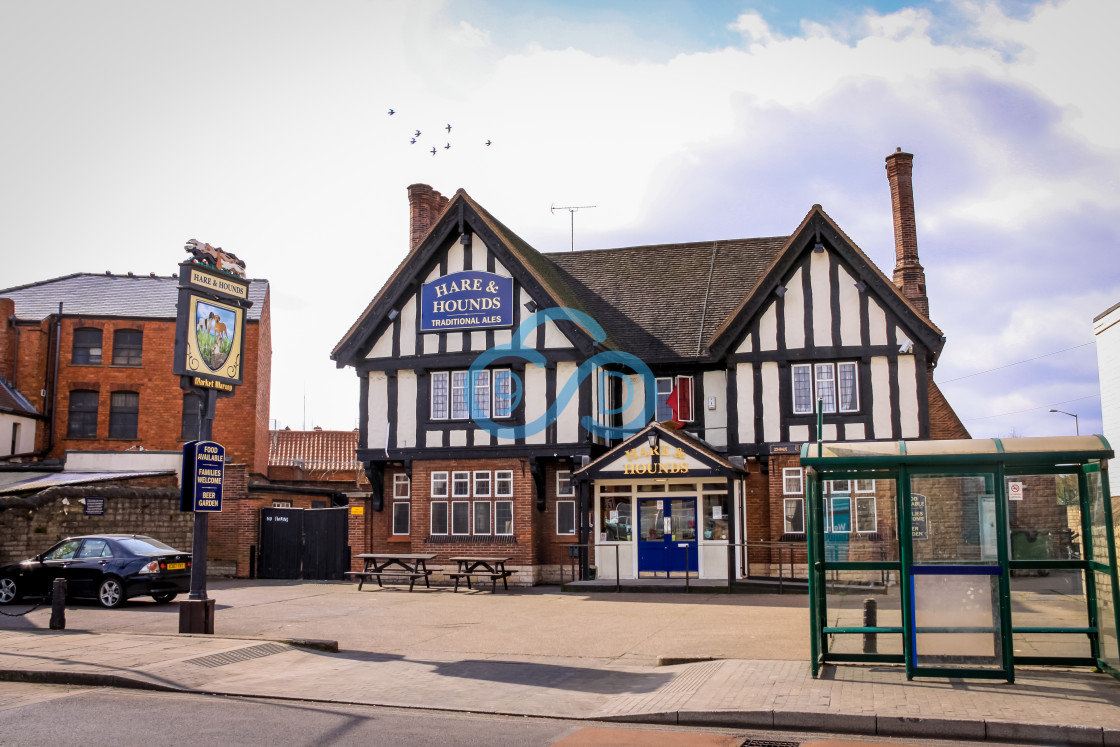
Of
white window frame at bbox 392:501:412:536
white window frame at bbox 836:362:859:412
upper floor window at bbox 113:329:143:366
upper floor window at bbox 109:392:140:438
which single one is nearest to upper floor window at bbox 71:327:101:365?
upper floor window at bbox 113:329:143:366

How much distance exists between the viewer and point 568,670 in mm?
12273

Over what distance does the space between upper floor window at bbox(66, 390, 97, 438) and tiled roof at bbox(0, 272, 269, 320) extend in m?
3.18

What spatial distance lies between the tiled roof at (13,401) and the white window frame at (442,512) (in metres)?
17.3

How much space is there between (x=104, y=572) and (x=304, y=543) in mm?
9050

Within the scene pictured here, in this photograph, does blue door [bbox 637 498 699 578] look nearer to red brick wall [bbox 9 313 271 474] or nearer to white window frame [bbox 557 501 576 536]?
white window frame [bbox 557 501 576 536]

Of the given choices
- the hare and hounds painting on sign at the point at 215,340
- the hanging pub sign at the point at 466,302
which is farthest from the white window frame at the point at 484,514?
the hare and hounds painting on sign at the point at 215,340

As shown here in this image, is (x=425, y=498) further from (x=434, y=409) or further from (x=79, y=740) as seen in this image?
(x=79, y=740)

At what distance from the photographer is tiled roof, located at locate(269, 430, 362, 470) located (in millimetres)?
49469

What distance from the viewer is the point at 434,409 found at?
26516 millimetres

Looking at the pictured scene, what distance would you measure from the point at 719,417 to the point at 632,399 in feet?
8.10

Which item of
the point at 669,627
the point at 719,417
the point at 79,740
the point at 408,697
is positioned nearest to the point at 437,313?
the point at 719,417

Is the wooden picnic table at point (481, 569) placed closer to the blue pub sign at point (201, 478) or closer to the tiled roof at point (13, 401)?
the blue pub sign at point (201, 478)

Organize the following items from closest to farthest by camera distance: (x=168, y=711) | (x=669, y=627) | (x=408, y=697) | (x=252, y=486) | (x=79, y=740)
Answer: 1. (x=79, y=740)
2. (x=168, y=711)
3. (x=408, y=697)
4. (x=669, y=627)
5. (x=252, y=486)

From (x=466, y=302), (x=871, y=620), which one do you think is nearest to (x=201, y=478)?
(x=871, y=620)
